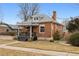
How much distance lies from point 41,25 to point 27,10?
2.31 ft

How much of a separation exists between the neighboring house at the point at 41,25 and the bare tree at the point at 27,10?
13 centimetres

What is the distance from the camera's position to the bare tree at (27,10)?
683 inches

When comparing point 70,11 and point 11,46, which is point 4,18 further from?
point 70,11

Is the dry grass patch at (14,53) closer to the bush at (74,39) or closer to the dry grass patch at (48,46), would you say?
the dry grass patch at (48,46)

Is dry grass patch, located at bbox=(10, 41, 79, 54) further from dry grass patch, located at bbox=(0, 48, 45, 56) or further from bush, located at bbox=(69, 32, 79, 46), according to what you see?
dry grass patch, located at bbox=(0, 48, 45, 56)

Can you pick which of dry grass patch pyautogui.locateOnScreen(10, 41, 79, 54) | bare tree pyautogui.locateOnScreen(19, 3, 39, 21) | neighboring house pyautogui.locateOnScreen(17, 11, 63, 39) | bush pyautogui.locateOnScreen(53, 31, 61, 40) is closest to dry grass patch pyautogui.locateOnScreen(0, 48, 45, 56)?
dry grass patch pyautogui.locateOnScreen(10, 41, 79, 54)

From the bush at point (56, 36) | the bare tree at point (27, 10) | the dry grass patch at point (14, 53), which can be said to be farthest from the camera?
the bush at point (56, 36)

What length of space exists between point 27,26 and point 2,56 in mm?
1267

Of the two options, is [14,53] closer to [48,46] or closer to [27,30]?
[27,30]

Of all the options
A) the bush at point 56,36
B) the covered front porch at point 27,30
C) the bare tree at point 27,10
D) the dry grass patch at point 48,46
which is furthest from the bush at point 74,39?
the bare tree at point 27,10

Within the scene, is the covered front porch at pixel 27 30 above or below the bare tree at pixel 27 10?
below

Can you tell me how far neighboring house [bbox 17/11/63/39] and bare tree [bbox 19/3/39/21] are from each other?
0.13m

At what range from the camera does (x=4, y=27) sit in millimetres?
17438

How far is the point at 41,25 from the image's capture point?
1770cm
